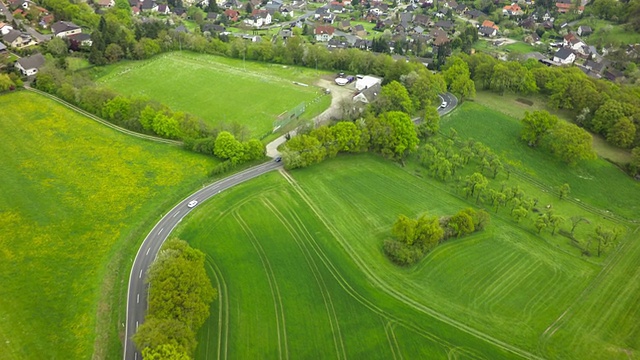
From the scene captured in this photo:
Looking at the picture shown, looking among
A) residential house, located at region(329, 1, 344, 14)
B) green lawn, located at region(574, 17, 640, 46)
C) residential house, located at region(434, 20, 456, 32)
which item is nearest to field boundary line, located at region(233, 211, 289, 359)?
residential house, located at region(434, 20, 456, 32)

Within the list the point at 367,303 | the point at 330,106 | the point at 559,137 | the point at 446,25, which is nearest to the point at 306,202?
the point at 367,303

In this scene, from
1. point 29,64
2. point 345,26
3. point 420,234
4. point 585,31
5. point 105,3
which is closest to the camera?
point 420,234

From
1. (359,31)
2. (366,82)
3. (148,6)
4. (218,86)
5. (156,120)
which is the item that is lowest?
(218,86)

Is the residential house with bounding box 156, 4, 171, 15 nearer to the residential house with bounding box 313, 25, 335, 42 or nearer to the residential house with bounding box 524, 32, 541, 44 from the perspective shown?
the residential house with bounding box 313, 25, 335, 42

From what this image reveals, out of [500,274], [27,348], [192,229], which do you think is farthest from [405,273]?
[27,348]

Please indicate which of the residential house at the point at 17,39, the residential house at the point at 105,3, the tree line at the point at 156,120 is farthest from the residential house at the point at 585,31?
the residential house at the point at 17,39

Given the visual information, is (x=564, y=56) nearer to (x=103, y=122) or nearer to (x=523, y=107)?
(x=523, y=107)

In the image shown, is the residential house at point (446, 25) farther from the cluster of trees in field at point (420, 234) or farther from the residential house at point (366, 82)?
the cluster of trees in field at point (420, 234)
